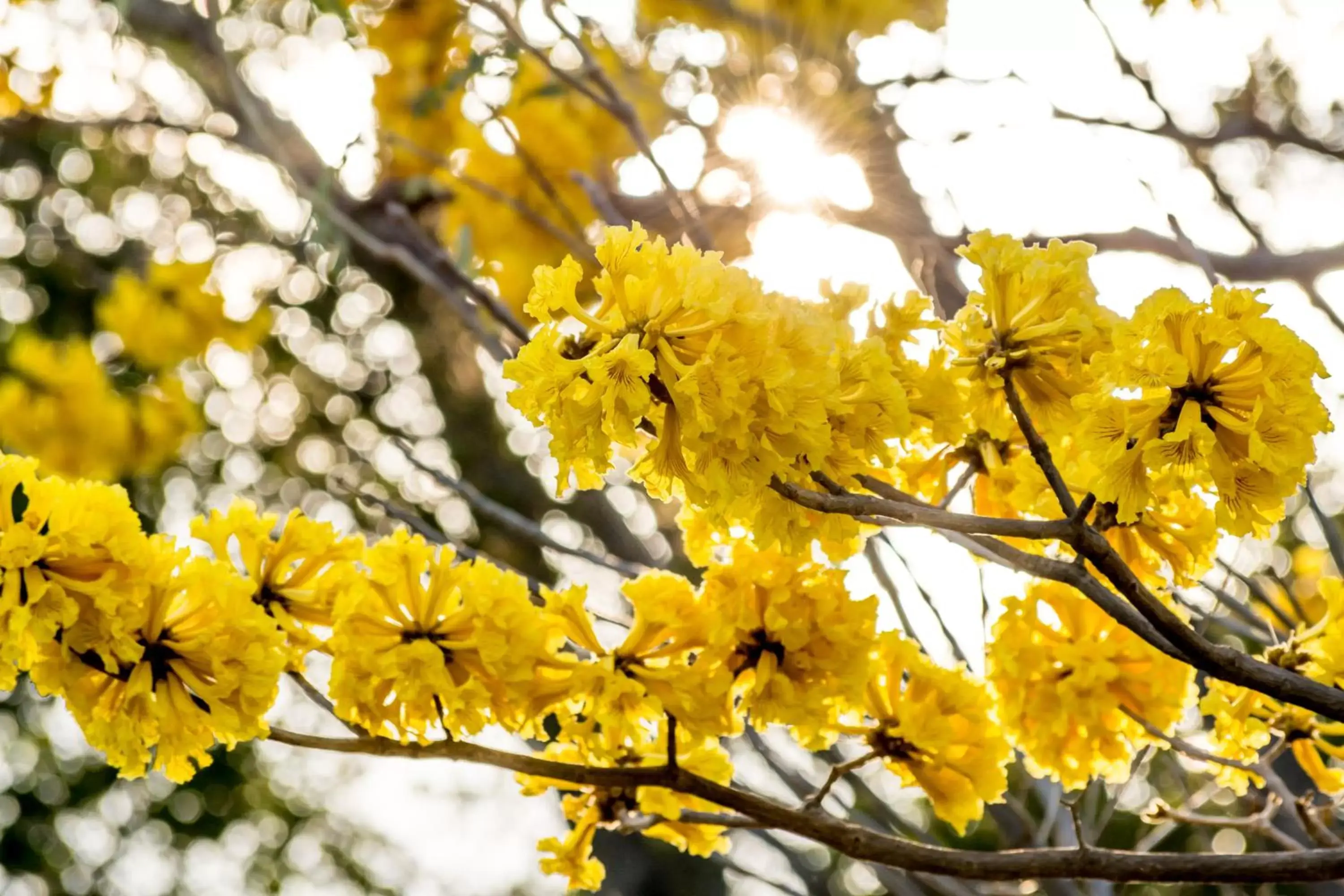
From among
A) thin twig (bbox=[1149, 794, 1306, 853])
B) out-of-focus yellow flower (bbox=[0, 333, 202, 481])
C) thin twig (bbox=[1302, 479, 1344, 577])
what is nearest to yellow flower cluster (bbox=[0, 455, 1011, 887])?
thin twig (bbox=[1149, 794, 1306, 853])

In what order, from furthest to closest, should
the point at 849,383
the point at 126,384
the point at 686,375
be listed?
the point at 126,384, the point at 849,383, the point at 686,375

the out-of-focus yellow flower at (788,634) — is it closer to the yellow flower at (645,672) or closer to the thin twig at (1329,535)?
the yellow flower at (645,672)

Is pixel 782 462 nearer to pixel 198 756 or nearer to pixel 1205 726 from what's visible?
pixel 198 756

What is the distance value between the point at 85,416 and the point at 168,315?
0.56 metres

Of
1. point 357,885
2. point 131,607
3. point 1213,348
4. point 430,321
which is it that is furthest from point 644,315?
point 357,885

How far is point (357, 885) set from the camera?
10289 millimetres

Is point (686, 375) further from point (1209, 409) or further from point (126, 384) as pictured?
point (126, 384)

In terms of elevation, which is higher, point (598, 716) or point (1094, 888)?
point (1094, 888)

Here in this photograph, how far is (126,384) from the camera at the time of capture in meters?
4.79

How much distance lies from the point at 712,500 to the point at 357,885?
10421 millimetres

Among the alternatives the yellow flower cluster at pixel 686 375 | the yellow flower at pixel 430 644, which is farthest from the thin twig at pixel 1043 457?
the yellow flower at pixel 430 644

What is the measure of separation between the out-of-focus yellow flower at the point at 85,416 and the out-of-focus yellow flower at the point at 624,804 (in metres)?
3.79

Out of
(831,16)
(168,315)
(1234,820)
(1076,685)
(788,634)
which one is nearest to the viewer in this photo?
(788,634)

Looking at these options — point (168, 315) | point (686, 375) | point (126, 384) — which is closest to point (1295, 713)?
point (686, 375)
